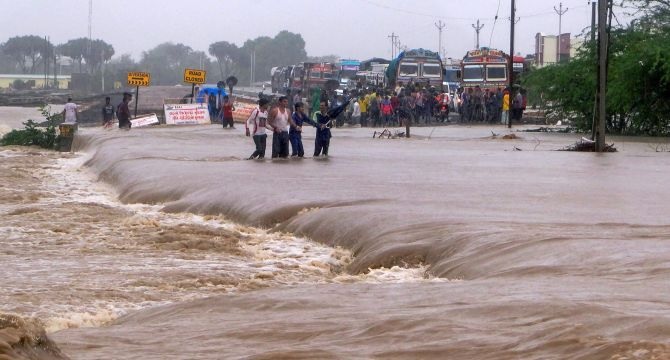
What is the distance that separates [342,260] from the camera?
12.1m

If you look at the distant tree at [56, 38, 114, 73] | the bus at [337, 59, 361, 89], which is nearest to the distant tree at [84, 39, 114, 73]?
the distant tree at [56, 38, 114, 73]

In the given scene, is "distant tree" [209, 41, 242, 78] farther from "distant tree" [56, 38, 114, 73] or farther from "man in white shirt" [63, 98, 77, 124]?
"man in white shirt" [63, 98, 77, 124]

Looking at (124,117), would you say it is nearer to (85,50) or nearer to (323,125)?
(323,125)

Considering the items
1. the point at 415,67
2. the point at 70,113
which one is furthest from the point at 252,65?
the point at 70,113

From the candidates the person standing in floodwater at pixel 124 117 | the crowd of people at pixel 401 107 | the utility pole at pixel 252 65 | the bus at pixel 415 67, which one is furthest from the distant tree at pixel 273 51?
the person standing in floodwater at pixel 124 117

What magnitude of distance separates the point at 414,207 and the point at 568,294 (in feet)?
20.3

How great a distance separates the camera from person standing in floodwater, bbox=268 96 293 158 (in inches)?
915

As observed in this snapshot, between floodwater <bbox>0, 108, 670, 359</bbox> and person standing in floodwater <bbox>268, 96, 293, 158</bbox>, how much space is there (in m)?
→ 0.92

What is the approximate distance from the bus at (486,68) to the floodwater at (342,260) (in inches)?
1153

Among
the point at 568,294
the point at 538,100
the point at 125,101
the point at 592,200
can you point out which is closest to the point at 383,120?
the point at 538,100

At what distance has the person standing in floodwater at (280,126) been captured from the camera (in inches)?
915

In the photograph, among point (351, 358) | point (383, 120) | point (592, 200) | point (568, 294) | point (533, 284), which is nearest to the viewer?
point (351, 358)

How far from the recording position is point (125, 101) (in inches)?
1495

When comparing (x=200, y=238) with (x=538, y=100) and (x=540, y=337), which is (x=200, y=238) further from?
(x=538, y=100)
